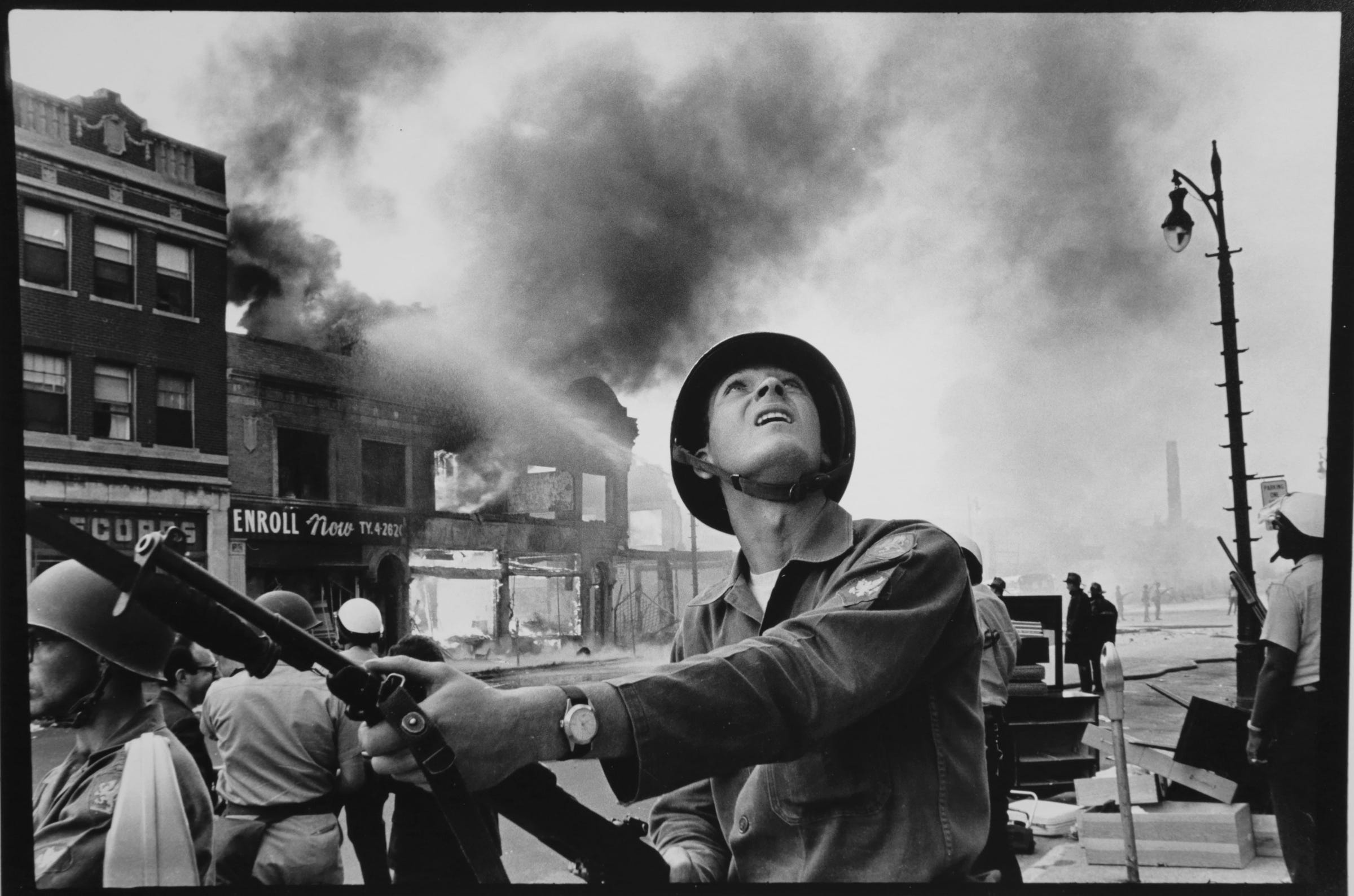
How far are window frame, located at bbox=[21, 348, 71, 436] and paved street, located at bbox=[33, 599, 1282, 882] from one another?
161cm

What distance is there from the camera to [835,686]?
219 cm

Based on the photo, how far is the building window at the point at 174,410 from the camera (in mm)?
3695

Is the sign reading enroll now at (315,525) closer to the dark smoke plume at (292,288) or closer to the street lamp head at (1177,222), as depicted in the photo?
the dark smoke plume at (292,288)

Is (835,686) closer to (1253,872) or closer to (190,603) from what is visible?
(190,603)

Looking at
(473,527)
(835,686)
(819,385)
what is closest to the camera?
(835,686)

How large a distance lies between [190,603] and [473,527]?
2118mm

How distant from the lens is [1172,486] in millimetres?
3701

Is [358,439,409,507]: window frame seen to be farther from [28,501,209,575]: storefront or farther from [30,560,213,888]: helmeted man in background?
[30,560,213,888]: helmeted man in background

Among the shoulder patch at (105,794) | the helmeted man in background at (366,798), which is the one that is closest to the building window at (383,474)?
the helmeted man in background at (366,798)

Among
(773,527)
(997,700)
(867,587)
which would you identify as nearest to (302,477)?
(773,527)

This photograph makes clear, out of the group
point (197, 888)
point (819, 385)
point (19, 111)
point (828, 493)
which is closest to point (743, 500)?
point (828, 493)

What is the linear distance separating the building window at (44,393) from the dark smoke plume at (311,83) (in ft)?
2.96

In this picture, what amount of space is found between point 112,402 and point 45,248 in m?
0.57

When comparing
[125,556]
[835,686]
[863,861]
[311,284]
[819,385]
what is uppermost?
[311,284]
